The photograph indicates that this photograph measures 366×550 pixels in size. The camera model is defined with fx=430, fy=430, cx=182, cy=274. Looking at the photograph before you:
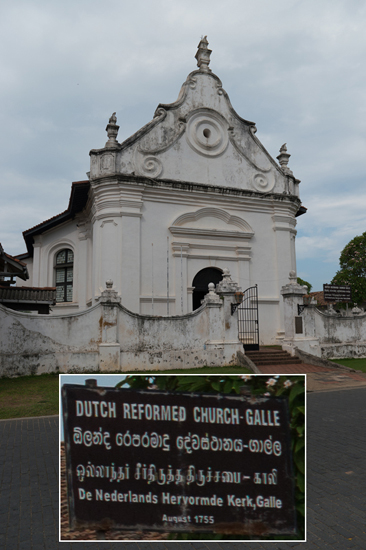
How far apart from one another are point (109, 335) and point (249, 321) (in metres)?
6.26

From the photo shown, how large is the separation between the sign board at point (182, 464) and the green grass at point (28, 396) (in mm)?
6949

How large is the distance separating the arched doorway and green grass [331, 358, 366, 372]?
549 centimetres

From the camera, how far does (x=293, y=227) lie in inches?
749

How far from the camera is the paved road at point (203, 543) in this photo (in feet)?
11.7

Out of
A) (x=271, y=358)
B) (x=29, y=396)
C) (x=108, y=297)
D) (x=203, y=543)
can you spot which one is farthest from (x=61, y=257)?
(x=203, y=543)

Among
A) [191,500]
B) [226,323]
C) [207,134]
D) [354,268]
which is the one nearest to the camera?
[191,500]

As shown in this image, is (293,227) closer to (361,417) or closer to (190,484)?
(361,417)

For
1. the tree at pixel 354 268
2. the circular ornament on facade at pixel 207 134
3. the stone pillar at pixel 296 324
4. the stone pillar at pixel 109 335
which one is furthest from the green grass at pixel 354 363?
the tree at pixel 354 268

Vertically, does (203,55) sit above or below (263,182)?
above

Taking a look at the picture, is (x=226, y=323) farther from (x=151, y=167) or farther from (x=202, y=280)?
(x=151, y=167)

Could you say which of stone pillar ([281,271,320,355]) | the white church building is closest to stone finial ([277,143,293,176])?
the white church building

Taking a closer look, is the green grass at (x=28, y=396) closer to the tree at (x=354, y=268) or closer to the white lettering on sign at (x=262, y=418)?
the white lettering on sign at (x=262, y=418)

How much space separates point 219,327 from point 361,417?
6.20 meters

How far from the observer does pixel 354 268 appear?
1411 inches
